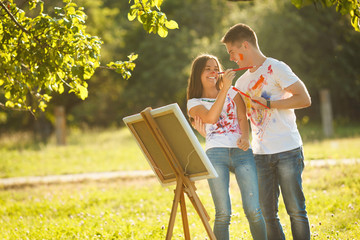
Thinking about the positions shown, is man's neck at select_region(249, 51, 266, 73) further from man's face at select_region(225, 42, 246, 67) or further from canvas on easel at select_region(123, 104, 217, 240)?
canvas on easel at select_region(123, 104, 217, 240)

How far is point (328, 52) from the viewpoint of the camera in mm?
23203

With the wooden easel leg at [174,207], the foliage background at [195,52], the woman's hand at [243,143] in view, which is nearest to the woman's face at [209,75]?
the woman's hand at [243,143]

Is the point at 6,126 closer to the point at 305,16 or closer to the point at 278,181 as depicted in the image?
→ the point at 305,16

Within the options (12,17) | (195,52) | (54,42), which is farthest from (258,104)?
(195,52)

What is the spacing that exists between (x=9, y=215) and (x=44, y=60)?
375 centimetres

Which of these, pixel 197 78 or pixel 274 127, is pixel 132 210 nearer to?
pixel 197 78

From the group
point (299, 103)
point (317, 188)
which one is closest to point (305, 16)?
point (317, 188)

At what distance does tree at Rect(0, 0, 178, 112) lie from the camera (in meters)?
4.81

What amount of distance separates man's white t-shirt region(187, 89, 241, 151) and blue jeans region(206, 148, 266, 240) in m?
0.09

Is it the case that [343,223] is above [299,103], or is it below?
below

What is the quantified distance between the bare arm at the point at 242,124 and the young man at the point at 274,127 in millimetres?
98

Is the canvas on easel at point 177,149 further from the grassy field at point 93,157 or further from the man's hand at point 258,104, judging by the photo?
the grassy field at point 93,157

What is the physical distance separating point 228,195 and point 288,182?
57 centimetres

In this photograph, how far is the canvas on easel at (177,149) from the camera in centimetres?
389
